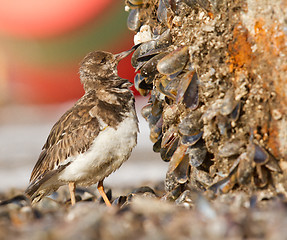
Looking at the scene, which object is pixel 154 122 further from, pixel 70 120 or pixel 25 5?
pixel 25 5

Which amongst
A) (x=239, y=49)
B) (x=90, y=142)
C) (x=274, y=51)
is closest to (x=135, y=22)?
(x=90, y=142)

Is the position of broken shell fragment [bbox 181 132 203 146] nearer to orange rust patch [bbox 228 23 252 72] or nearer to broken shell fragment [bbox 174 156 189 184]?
broken shell fragment [bbox 174 156 189 184]

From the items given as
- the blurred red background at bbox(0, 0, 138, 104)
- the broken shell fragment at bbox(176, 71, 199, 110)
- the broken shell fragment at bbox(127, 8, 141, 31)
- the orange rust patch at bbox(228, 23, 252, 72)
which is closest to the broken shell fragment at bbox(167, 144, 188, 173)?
the broken shell fragment at bbox(176, 71, 199, 110)

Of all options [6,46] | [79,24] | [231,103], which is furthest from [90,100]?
[6,46]

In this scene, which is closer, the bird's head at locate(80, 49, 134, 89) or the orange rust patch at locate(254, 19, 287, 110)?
the orange rust patch at locate(254, 19, 287, 110)

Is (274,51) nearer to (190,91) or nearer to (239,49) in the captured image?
(239,49)

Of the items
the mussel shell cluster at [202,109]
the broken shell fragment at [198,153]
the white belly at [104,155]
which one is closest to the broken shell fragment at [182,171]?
the mussel shell cluster at [202,109]

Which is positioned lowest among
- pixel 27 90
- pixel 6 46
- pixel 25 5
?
pixel 27 90
